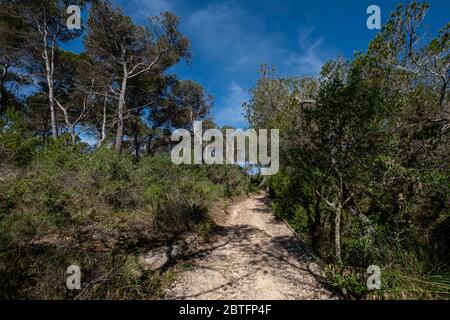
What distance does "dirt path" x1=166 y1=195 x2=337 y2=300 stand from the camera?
12.2ft

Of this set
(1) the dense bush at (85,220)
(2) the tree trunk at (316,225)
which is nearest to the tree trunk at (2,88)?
(1) the dense bush at (85,220)

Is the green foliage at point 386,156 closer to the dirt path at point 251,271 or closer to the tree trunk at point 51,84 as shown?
the dirt path at point 251,271

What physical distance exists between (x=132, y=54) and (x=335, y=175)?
41.7 ft

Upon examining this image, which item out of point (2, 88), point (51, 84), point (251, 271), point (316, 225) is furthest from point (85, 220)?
point (2, 88)

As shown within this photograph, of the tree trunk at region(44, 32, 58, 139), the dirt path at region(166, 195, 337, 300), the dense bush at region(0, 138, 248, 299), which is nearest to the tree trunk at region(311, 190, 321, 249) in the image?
the dirt path at region(166, 195, 337, 300)

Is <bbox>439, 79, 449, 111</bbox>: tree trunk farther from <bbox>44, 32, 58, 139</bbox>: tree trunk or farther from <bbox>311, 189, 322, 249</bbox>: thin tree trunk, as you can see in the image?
<bbox>44, 32, 58, 139</bbox>: tree trunk

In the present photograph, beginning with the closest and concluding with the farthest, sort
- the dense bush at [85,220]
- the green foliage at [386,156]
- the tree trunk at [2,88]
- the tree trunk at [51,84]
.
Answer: the dense bush at [85,220]
the green foliage at [386,156]
the tree trunk at [51,84]
the tree trunk at [2,88]

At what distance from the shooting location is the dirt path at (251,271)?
373cm

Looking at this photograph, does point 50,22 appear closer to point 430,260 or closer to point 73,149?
point 73,149

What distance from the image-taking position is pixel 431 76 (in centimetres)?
486

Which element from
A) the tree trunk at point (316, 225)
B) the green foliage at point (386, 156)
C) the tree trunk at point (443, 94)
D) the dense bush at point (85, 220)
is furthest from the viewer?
the tree trunk at point (316, 225)

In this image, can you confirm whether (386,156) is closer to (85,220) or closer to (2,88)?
(85,220)

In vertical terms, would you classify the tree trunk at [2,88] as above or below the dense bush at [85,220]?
above

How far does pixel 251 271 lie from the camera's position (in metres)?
4.53
